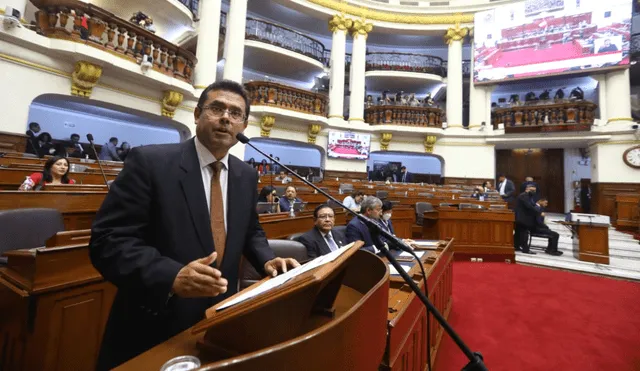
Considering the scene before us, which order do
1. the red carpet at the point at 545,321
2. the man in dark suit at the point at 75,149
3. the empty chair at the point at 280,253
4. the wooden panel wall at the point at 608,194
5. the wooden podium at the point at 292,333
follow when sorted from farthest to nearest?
the wooden panel wall at the point at 608,194 < the man in dark suit at the point at 75,149 < the red carpet at the point at 545,321 < the empty chair at the point at 280,253 < the wooden podium at the point at 292,333

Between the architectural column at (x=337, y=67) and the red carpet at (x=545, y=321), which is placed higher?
the architectural column at (x=337, y=67)

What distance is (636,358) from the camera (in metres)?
2.08

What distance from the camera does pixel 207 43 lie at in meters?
7.61

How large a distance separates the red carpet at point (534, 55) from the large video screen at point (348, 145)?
5338mm

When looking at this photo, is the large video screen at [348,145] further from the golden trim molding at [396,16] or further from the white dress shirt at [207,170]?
the white dress shirt at [207,170]

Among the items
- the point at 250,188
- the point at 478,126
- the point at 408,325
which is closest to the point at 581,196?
the point at 478,126

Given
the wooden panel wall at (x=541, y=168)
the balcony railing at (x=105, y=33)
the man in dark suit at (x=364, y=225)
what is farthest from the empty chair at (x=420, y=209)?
the wooden panel wall at (x=541, y=168)

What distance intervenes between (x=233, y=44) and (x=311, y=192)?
5236 mm

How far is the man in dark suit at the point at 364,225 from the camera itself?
282 centimetres

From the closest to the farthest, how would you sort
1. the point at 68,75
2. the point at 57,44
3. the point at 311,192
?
the point at 57,44 → the point at 68,75 → the point at 311,192

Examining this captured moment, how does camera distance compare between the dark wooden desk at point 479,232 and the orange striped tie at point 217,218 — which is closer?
the orange striped tie at point 217,218

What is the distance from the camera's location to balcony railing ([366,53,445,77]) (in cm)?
1206

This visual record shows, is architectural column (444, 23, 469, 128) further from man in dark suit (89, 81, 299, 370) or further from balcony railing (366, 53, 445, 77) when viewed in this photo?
man in dark suit (89, 81, 299, 370)

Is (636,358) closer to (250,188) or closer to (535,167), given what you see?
(250,188)
